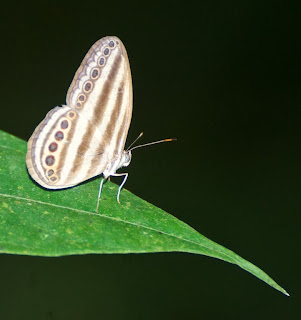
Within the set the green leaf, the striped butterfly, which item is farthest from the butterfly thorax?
the green leaf

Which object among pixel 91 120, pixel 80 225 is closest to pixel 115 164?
A: pixel 91 120

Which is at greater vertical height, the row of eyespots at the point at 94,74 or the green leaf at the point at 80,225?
the row of eyespots at the point at 94,74

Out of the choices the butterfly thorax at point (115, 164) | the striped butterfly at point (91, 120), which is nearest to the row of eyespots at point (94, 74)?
the striped butterfly at point (91, 120)

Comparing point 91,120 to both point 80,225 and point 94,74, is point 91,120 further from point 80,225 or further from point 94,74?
point 80,225

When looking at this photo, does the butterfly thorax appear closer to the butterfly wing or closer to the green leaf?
the butterfly wing

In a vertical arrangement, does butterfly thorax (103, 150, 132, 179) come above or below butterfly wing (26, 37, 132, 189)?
below

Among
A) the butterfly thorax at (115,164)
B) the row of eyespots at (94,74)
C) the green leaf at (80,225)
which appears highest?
the row of eyespots at (94,74)

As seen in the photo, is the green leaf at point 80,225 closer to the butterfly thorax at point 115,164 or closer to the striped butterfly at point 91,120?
the striped butterfly at point 91,120
